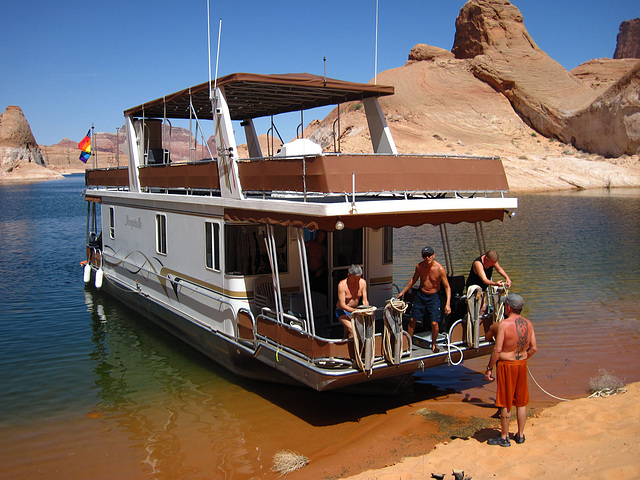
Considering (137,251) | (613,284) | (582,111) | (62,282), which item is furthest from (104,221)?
(582,111)

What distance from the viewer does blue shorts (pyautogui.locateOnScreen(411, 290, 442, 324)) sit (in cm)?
761

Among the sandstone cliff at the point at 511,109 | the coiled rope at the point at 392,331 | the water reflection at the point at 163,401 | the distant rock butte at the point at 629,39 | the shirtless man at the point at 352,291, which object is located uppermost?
the distant rock butte at the point at 629,39

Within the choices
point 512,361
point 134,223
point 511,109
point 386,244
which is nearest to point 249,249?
point 386,244

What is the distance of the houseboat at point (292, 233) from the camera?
6914mm

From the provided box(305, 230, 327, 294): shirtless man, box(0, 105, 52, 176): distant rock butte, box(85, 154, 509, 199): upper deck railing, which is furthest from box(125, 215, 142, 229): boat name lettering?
box(0, 105, 52, 176): distant rock butte

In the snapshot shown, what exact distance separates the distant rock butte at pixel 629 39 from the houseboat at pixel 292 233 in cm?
16339

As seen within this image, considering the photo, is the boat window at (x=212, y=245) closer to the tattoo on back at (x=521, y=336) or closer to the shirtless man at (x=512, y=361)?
the shirtless man at (x=512, y=361)

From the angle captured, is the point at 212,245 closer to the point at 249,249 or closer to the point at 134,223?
the point at 249,249

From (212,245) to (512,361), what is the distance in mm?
4902

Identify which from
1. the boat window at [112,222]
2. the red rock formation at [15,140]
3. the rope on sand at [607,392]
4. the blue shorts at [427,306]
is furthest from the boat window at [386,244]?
the red rock formation at [15,140]

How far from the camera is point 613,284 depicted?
15961 millimetres

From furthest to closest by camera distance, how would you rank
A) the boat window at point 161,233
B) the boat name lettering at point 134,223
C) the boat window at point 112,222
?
1. the boat window at point 112,222
2. the boat name lettering at point 134,223
3. the boat window at point 161,233

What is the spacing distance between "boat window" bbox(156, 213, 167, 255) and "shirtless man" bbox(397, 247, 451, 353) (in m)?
5.28

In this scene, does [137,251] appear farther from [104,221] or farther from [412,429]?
[412,429]
